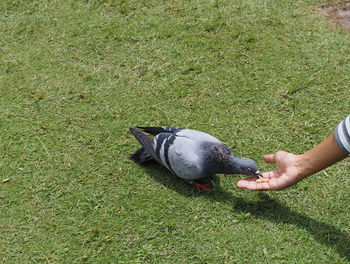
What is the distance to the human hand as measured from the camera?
9.76ft

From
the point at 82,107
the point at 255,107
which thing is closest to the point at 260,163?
the point at 255,107

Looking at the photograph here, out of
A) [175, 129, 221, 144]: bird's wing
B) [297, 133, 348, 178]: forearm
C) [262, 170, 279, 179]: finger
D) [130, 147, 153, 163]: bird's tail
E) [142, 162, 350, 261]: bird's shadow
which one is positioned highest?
[297, 133, 348, 178]: forearm

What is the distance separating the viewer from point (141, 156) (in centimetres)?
382

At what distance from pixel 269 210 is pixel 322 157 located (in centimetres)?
96

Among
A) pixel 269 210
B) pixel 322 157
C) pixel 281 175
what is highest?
pixel 322 157

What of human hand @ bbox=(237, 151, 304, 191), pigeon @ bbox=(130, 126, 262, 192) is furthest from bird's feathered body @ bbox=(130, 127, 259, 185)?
human hand @ bbox=(237, 151, 304, 191)

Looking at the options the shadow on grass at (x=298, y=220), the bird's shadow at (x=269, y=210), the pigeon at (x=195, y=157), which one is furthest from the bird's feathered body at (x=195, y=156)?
the shadow on grass at (x=298, y=220)

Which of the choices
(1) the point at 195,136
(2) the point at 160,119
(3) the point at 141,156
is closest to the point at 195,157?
(1) the point at 195,136

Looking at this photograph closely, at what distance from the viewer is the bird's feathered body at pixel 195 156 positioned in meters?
3.32

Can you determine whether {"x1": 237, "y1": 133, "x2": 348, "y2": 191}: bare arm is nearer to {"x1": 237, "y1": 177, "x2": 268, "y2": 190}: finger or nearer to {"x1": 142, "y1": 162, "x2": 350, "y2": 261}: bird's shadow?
{"x1": 237, "y1": 177, "x2": 268, "y2": 190}: finger

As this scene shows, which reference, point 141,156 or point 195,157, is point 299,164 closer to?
point 195,157

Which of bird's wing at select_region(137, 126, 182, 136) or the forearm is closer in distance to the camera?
the forearm

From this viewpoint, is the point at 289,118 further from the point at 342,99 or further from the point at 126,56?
the point at 126,56

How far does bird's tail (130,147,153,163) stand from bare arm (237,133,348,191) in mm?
1065
